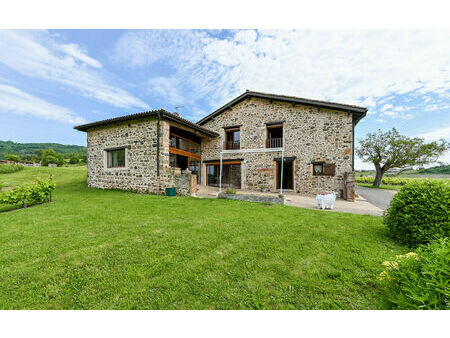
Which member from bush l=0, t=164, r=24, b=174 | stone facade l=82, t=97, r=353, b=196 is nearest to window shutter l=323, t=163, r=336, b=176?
stone facade l=82, t=97, r=353, b=196

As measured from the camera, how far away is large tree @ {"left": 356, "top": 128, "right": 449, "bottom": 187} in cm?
1795

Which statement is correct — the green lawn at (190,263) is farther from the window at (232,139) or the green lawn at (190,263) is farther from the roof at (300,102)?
the window at (232,139)

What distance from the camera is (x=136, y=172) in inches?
384

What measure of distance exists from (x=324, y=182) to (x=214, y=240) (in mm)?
10195

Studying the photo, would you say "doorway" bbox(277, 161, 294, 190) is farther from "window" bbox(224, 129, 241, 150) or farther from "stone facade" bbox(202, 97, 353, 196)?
"window" bbox(224, 129, 241, 150)

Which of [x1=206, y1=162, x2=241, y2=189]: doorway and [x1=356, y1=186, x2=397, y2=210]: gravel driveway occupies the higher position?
[x1=206, y1=162, x2=241, y2=189]: doorway

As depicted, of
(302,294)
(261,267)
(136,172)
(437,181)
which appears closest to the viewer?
(302,294)

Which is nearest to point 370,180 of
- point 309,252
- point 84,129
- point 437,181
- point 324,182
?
point 324,182

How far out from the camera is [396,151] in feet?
61.8

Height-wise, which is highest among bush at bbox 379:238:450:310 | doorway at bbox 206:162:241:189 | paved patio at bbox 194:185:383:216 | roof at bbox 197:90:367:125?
roof at bbox 197:90:367:125

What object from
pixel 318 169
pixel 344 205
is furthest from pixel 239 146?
pixel 344 205

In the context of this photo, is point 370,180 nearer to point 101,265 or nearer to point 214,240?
point 214,240

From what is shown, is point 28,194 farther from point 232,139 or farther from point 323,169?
point 323,169

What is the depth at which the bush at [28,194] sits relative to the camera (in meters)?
6.13
